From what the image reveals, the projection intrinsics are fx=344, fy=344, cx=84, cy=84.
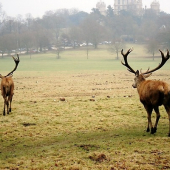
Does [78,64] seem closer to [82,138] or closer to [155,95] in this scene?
[82,138]

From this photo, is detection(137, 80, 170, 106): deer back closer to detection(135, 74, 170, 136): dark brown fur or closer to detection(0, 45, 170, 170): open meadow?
detection(135, 74, 170, 136): dark brown fur

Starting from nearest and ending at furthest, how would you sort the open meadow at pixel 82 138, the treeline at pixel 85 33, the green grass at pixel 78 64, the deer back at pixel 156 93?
the open meadow at pixel 82 138
the deer back at pixel 156 93
the green grass at pixel 78 64
the treeline at pixel 85 33

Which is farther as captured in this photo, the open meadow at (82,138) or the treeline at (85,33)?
the treeline at (85,33)

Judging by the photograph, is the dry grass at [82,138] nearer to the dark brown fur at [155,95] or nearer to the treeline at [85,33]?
the dark brown fur at [155,95]

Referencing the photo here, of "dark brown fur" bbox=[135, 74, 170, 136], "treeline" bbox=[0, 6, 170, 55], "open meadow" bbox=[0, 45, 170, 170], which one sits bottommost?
"open meadow" bbox=[0, 45, 170, 170]

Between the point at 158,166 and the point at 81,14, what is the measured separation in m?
176

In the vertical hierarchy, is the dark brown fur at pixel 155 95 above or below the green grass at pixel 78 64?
above

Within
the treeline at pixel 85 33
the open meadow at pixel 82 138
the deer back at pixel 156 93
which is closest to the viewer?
the open meadow at pixel 82 138

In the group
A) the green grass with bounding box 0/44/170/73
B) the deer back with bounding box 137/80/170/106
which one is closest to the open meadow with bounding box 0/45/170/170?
the deer back with bounding box 137/80/170/106

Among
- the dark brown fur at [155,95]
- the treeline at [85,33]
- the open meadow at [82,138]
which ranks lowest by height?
the open meadow at [82,138]

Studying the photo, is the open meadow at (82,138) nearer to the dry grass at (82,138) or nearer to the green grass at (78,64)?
the dry grass at (82,138)

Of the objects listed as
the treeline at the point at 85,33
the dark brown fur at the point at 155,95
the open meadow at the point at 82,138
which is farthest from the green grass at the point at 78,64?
the dark brown fur at the point at 155,95

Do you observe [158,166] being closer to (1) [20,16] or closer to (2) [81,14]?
(1) [20,16]

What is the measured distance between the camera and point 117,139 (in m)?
9.12
